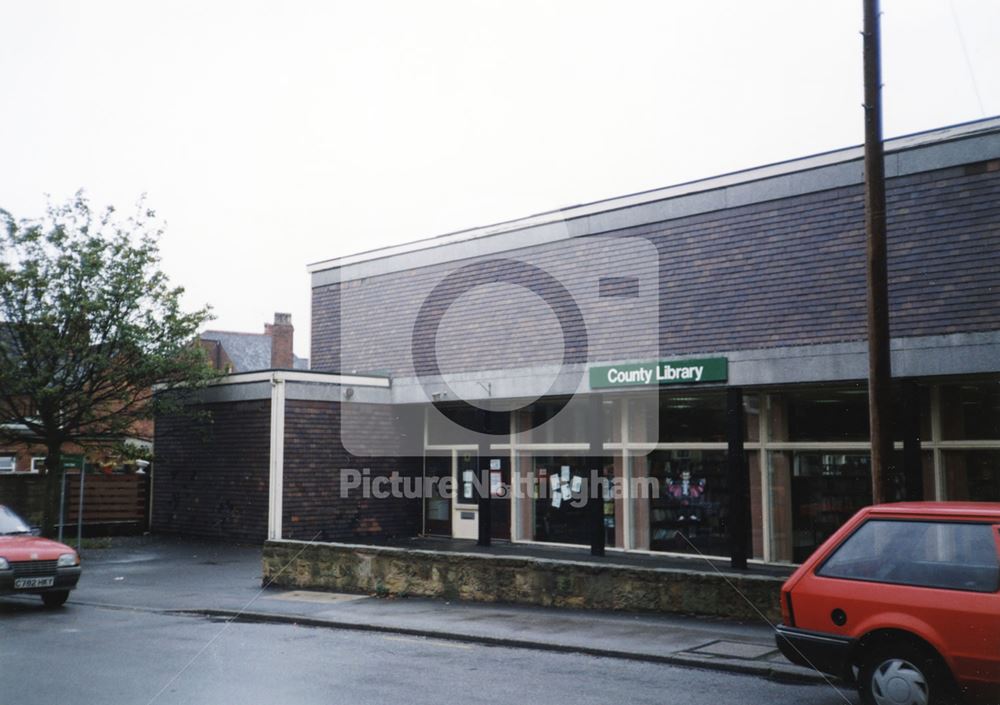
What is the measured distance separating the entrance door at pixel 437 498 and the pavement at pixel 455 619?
6.37 m

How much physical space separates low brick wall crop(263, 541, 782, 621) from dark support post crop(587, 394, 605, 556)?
230 inches

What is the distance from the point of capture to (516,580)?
12688 millimetres

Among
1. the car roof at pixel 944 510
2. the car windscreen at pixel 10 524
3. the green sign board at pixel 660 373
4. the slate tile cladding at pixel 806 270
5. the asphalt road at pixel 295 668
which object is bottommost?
the asphalt road at pixel 295 668

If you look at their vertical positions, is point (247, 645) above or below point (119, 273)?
below

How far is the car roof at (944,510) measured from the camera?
6.46 metres

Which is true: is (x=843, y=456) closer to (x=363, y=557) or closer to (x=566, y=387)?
(x=566, y=387)

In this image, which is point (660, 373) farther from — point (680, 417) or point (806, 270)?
point (806, 270)

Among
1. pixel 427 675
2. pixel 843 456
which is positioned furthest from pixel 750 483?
pixel 427 675

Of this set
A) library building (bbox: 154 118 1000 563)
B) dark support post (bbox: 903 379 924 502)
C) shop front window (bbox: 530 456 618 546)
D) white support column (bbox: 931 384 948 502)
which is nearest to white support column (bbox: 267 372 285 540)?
library building (bbox: 154 118 1000 563)

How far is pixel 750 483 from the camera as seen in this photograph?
17438 millimetres

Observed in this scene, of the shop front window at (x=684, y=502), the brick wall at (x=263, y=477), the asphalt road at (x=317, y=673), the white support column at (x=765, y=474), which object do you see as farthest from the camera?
the brick wall at (x=263, y=477)

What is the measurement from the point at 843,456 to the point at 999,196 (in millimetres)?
5263
